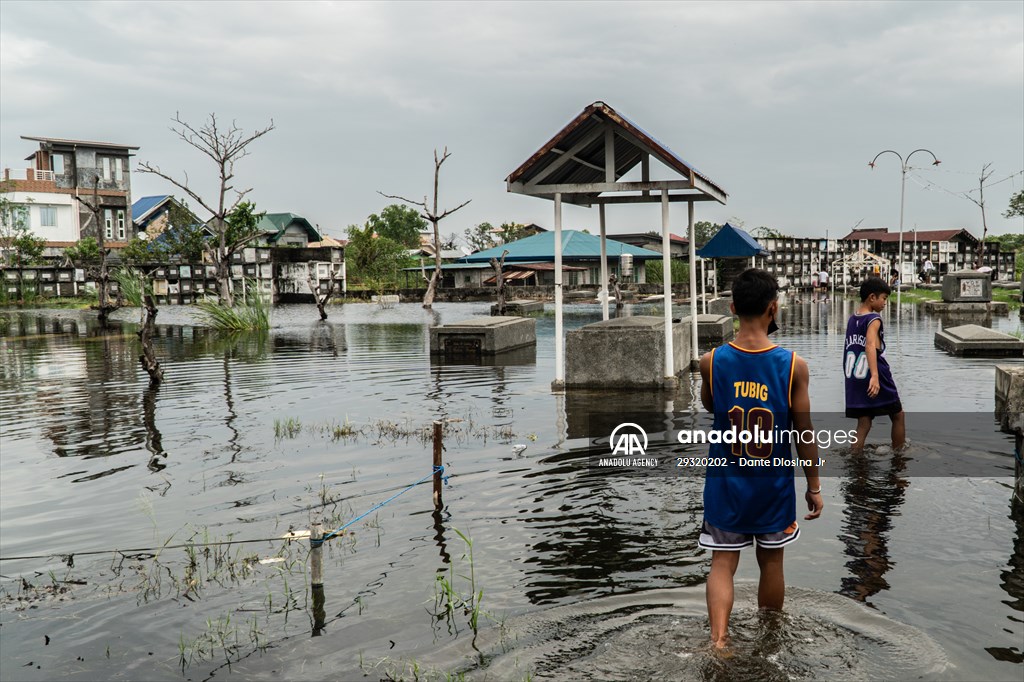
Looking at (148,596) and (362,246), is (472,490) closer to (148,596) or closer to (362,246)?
(148,596)

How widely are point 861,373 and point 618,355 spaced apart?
18.2 feet

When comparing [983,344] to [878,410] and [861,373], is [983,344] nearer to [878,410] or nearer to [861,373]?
[878,410]

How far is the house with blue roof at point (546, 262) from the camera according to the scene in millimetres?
61188

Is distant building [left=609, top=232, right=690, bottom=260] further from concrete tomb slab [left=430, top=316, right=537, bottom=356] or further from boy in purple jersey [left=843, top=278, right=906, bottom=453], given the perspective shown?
boy in purple jersey [left=843, top=278, right=906, bottom=453]

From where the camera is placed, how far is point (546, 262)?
6669cm

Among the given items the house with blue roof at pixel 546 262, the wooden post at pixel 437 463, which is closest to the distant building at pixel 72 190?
the house with blue roof at pixel 546 262

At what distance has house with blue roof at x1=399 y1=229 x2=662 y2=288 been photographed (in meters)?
61.2

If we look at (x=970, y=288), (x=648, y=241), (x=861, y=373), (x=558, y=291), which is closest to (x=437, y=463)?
(x=861, y=373)

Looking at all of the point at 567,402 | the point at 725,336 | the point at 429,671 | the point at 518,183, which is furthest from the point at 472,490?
the point at 725,336

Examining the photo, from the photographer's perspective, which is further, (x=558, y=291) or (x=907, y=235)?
(x=907, y=235)

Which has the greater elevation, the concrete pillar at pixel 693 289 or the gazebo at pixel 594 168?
the gazebo at pixel 594 168

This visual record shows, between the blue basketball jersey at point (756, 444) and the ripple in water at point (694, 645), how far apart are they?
637mm

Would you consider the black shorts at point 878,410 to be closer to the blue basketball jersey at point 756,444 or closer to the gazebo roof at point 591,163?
the blue basketball jersey at point 756,444

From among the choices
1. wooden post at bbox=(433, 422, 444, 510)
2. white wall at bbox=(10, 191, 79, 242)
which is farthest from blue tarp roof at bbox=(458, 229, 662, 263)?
wooden post at bbox=(433, 422, 444, 510)
